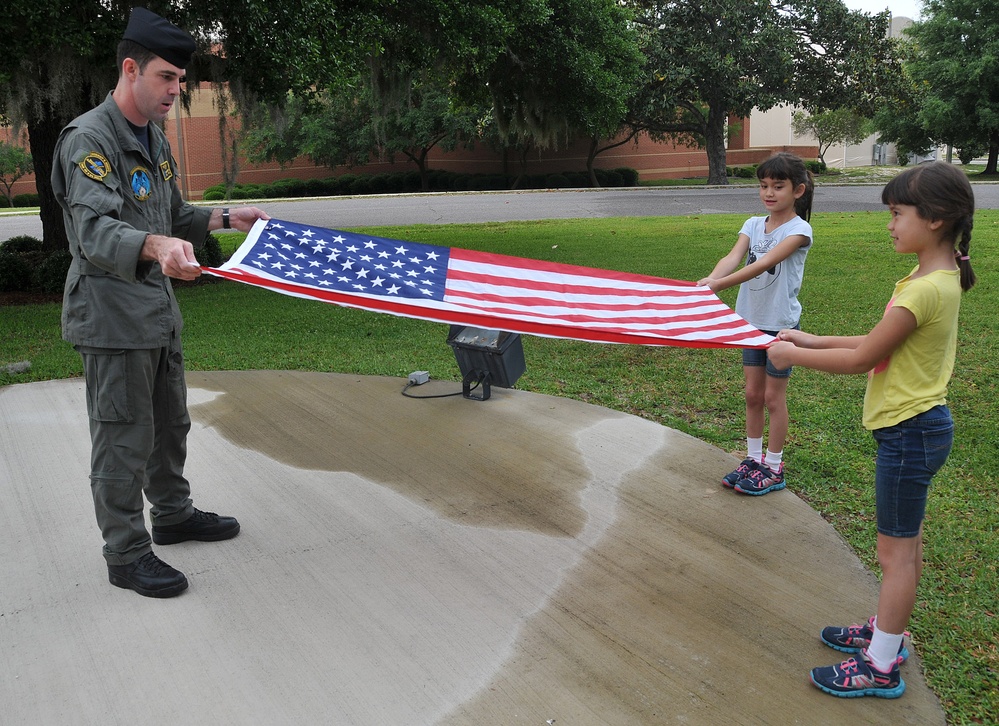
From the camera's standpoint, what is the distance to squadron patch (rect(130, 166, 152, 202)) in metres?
3.17

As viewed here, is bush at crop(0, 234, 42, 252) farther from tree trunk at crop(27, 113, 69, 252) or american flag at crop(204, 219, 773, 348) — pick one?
american flag at crop(204, 219, 773, 348)

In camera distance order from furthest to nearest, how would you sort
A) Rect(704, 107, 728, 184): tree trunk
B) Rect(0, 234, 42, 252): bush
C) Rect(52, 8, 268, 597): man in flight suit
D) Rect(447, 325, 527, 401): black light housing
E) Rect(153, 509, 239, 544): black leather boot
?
Rect(704, 107, 728, 184): tree trunk < Rect(0, 234, 42, 252): bush < Rect(447, 325, 527, 401): black light housing < Rect(153, 509, 239, 544): black leather boot < Rect(52, 8, 268, 597): man in flight suit

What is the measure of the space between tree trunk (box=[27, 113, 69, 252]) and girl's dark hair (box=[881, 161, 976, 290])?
9.36 metres

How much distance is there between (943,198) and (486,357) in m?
3.33

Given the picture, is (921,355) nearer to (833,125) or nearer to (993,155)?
(993,155)

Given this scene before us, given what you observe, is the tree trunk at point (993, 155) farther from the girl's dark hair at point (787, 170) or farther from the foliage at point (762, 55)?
the girl's dark hair at point (787, 170)

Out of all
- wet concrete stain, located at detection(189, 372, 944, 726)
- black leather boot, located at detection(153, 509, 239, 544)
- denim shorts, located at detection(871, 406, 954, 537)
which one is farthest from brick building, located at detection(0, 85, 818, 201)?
denim shorts, located at detection(871, 406, 954, 537)

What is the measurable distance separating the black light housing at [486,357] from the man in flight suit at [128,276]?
2310 mm

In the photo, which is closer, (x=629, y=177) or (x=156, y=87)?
(x=156, y=87)

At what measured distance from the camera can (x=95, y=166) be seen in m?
2.96

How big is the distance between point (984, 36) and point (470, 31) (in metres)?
39.3

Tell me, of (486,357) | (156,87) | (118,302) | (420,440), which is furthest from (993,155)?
(118,302)

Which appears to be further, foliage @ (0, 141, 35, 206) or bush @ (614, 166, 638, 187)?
bush @ (614, 166, 638, 187)

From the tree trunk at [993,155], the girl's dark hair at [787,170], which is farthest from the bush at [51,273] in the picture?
the tree trunk at [993,155]
